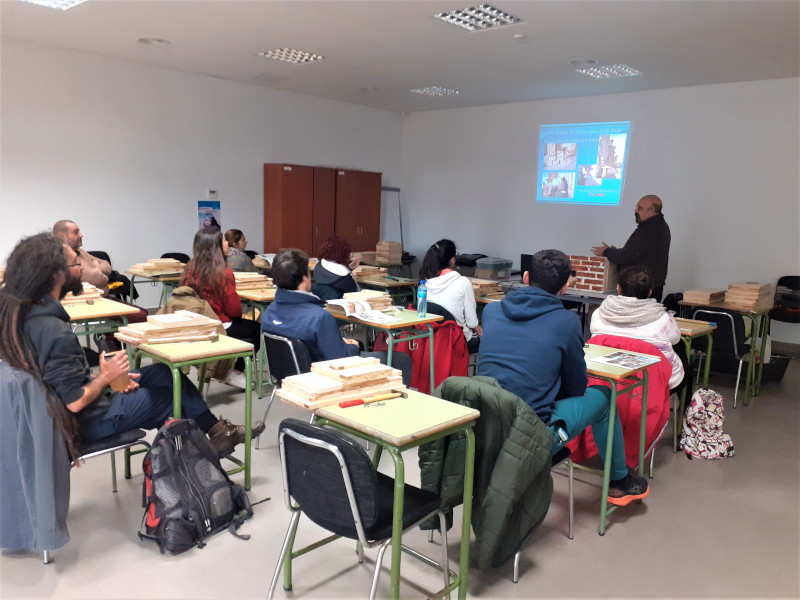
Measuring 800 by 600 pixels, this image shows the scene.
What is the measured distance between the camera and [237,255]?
19.3 feet

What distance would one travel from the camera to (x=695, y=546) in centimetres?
284

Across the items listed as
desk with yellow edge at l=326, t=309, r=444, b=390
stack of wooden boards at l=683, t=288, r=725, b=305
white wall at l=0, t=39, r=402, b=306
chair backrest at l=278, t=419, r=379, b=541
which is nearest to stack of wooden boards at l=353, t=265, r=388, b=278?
desk with yellow edge at l=326, t=309, r=444, b=390

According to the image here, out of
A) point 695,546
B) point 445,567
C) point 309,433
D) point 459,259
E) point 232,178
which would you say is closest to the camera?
point 309,433

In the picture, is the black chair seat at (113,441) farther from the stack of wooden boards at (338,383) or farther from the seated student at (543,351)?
the seated student at (543,351)

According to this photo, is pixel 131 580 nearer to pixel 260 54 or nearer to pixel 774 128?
pixel 260 54

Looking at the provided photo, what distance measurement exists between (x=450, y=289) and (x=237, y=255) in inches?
95.5

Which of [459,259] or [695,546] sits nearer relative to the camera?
[695,546]

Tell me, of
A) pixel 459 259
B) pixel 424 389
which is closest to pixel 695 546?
pixel 424 389

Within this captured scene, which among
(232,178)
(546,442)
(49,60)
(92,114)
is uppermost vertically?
(49,60)

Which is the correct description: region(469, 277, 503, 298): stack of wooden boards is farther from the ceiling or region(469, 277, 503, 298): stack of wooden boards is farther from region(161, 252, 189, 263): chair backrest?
region(161, 252, 189, 263): chair backrest

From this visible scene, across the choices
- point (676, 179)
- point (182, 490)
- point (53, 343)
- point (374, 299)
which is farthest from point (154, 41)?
point (676, 179)

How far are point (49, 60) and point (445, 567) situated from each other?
6.84m

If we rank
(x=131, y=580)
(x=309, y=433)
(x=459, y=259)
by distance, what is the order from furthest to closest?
(x=459, y=259), (x=131, y=580), (x=309, y=433)

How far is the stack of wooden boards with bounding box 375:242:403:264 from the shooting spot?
8.87 metres
